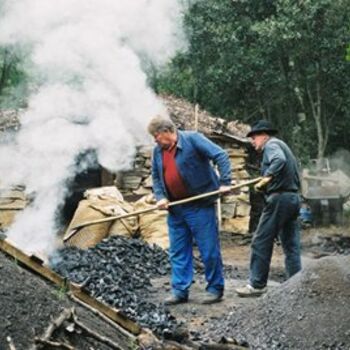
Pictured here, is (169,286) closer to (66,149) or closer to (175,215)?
(175,215)

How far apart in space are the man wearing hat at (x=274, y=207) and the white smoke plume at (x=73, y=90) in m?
5.03

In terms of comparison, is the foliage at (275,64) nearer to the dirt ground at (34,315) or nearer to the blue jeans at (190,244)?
the blue jeans at (190,244)

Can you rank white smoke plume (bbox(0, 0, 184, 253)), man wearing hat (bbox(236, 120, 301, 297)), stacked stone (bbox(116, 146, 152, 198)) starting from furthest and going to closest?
stacked stone (bbox(116, 146, 152, 198)), white smoke plume (bbox(0, 0, 184, 253)), man wearing hat (bbox(236, 120, 301, 297))

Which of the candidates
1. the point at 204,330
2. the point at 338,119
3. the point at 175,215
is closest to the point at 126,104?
the point at 175,215

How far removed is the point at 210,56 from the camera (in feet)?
67.4

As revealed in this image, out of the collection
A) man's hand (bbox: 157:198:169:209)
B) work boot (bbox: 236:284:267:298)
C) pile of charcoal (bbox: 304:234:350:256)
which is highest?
man's hand (bbox: 157:198:169:209)

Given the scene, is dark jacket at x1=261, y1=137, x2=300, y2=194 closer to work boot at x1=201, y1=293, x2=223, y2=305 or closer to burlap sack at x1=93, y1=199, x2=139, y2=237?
work boot at x1=201, y1=293, x2=223, y2=305

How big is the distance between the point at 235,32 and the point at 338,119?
4874 millimetres

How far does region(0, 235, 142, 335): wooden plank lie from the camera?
5.61 meters

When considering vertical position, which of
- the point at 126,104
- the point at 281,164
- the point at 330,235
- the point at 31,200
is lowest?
the point at 330,235

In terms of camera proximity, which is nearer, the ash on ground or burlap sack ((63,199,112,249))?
the ash on ground

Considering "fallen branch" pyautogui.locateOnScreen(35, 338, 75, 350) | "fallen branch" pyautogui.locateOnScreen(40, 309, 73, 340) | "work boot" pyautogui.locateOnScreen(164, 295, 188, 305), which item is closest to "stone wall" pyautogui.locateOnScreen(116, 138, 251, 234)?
"work boot" pyautogui.locateOnScreen(164, 295, 188, 305)

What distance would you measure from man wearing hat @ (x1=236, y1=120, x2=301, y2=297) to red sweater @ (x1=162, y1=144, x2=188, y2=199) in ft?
2.51

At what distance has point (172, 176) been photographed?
7.26 metres
